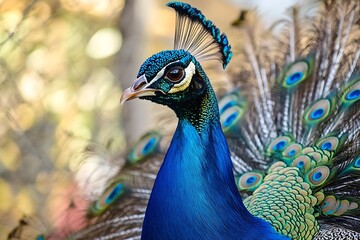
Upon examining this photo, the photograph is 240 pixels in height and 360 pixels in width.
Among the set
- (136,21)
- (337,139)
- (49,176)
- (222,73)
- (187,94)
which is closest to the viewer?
(187,94)

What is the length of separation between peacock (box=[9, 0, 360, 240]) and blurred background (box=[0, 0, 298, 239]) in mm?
806

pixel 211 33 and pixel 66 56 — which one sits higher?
pixel 66 56

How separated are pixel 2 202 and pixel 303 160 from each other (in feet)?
5.62

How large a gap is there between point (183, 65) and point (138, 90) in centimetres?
10

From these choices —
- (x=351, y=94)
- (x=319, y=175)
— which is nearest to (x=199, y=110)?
(x=319, y=175)

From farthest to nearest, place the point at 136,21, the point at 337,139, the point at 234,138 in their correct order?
the point at 136,21, the point at 234,138, the point at 337,139

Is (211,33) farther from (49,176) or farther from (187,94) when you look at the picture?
(49,176)

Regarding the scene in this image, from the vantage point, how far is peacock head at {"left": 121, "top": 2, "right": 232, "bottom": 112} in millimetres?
1160

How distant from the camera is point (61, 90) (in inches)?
117

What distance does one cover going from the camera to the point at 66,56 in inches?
116

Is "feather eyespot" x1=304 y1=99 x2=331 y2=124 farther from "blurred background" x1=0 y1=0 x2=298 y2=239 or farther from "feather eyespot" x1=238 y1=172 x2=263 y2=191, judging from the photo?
"blurred background" x1=0 y1=0 x2=298 y2=239

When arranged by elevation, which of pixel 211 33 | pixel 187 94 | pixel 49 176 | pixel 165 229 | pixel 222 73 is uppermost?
pixel 49 176

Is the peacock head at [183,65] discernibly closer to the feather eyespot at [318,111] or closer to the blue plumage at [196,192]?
the blue plumage at [196,192]

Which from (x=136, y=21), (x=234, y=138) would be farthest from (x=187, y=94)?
(x=136, y=21)
